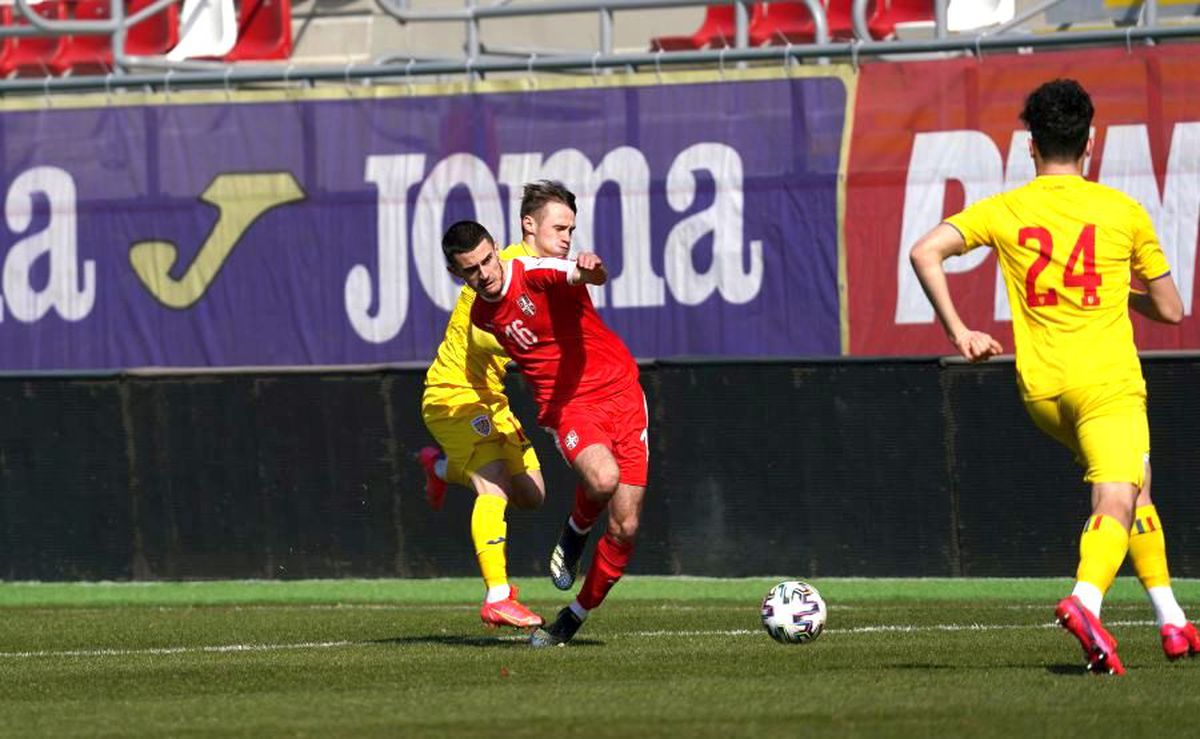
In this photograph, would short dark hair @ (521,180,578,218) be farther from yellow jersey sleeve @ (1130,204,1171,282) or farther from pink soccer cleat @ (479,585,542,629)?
yellow jersey sleeve @ (1130,204,1171,282)

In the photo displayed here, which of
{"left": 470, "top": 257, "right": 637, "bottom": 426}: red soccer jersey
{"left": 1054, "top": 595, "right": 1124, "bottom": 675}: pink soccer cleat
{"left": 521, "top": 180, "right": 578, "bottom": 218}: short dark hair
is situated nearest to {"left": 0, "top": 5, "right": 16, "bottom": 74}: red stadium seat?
{"left": 521, "top": 180, "right": 578, "bottom": 218}: short dark hair

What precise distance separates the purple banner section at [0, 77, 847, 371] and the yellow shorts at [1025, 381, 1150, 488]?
26.6 ft

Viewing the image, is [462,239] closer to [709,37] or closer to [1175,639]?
[1175,639]

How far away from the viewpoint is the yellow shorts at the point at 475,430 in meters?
12.0

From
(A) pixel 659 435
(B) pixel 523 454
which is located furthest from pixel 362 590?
(B) pixel 523 454

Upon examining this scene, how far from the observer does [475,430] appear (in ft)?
39.4

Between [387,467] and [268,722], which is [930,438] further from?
[268,722]

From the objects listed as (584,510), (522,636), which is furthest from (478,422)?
(584,510)

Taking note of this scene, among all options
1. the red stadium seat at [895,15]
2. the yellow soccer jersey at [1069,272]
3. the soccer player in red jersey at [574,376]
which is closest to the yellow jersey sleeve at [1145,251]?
the yellow soccer jersey at [1069,272]

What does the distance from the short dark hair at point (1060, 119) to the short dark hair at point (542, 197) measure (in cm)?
282

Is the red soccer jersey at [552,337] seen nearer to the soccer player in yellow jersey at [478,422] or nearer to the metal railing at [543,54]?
the soccer player in yellow jersey at [478,422]

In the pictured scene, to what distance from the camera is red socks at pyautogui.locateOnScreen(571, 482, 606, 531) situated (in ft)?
35.0

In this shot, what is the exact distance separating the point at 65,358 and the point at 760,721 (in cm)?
1231

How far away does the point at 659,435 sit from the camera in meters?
15.5
